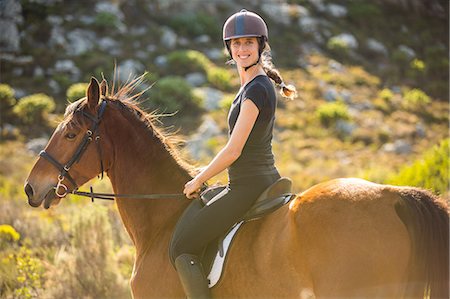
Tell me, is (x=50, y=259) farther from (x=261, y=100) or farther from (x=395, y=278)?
(x=395, y=278)

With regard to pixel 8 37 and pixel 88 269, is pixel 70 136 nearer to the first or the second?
pixel 88 269

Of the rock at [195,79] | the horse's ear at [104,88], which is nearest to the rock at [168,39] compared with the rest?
the rock at [195,79]

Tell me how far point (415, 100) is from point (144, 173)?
69.0 feet

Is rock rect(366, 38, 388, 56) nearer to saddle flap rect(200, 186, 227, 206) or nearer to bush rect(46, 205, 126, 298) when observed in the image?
bush rect(46, 205, 126, 298)

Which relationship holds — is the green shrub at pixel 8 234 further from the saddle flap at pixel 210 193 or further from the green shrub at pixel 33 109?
the green shrub at pixel 33 109

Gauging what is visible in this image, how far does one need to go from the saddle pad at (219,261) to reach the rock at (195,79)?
18.8m

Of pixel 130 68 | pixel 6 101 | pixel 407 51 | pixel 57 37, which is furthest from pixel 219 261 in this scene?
pixel 407 51

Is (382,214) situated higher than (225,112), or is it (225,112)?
(225,112)

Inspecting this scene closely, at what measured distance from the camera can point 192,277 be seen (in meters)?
3.62

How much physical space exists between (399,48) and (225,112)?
40.2 feet

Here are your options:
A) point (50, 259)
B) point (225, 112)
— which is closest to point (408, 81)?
point (225, 112)

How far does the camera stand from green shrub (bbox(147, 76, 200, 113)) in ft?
66.4

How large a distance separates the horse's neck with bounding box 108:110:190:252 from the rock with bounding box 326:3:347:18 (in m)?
27.2

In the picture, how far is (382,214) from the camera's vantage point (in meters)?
3.20
